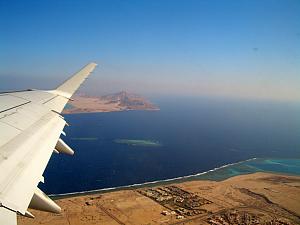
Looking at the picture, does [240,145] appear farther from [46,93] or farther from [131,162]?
[46,93]

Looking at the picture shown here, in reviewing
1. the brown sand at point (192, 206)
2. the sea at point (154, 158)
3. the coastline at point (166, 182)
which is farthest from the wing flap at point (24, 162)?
the sea at point (154, 158)

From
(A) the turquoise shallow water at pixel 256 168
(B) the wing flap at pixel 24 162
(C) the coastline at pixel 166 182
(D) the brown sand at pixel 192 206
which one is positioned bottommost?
(C) the coastline at pixel 166 182

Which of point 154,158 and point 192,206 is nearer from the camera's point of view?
point 192,206

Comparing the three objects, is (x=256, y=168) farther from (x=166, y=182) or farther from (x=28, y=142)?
(x=28, y=142)

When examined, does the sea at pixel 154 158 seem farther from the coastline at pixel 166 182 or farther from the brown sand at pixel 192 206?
the brown sand at pixel 192 206

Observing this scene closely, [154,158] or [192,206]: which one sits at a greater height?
[192,206]

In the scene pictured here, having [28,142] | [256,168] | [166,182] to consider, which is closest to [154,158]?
[166,182]

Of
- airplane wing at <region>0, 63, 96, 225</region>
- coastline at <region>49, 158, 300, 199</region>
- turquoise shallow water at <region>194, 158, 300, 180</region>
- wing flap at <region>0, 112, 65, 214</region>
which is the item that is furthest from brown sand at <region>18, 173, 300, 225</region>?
wing flap at <region>0, 112, 65, 214</region>
